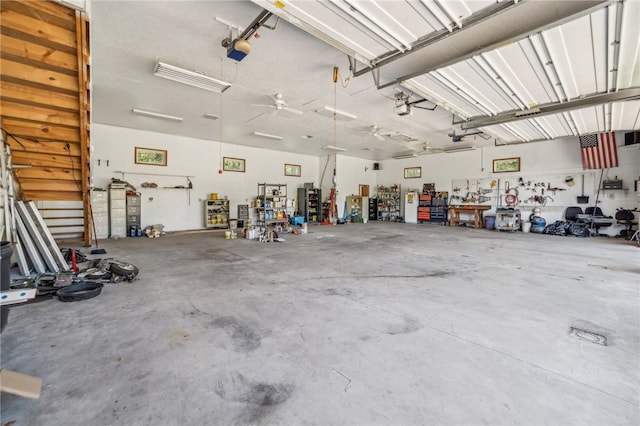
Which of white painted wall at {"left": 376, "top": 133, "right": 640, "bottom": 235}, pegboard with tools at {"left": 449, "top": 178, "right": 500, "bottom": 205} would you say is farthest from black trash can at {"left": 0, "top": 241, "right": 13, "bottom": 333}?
pegboard with tools at {"left": 449, "top": 178, "right": 500, "bottom": 205}

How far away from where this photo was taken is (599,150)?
27.3ft

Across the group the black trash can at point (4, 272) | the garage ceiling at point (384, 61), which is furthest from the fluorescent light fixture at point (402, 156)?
the black trash can at point (4, 272)

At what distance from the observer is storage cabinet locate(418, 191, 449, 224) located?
12.1 metres

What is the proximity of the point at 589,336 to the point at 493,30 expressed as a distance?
343 centimetres

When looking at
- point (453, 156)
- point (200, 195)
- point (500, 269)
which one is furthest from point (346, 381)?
point (453, 156)

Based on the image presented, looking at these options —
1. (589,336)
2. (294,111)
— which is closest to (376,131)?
(294,111)

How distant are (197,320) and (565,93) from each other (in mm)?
6203

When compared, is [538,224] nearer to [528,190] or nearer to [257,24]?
[528,190]

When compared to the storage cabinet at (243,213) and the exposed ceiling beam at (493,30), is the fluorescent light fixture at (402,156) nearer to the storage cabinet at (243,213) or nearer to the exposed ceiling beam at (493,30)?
the storage cabinet at (243,213)

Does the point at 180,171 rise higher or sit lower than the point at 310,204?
higher

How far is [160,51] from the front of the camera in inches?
158

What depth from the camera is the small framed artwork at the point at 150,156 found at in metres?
8.46

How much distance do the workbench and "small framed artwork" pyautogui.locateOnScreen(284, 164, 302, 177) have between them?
7018 mm

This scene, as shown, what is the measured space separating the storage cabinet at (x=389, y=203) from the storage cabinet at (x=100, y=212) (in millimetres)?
11390
